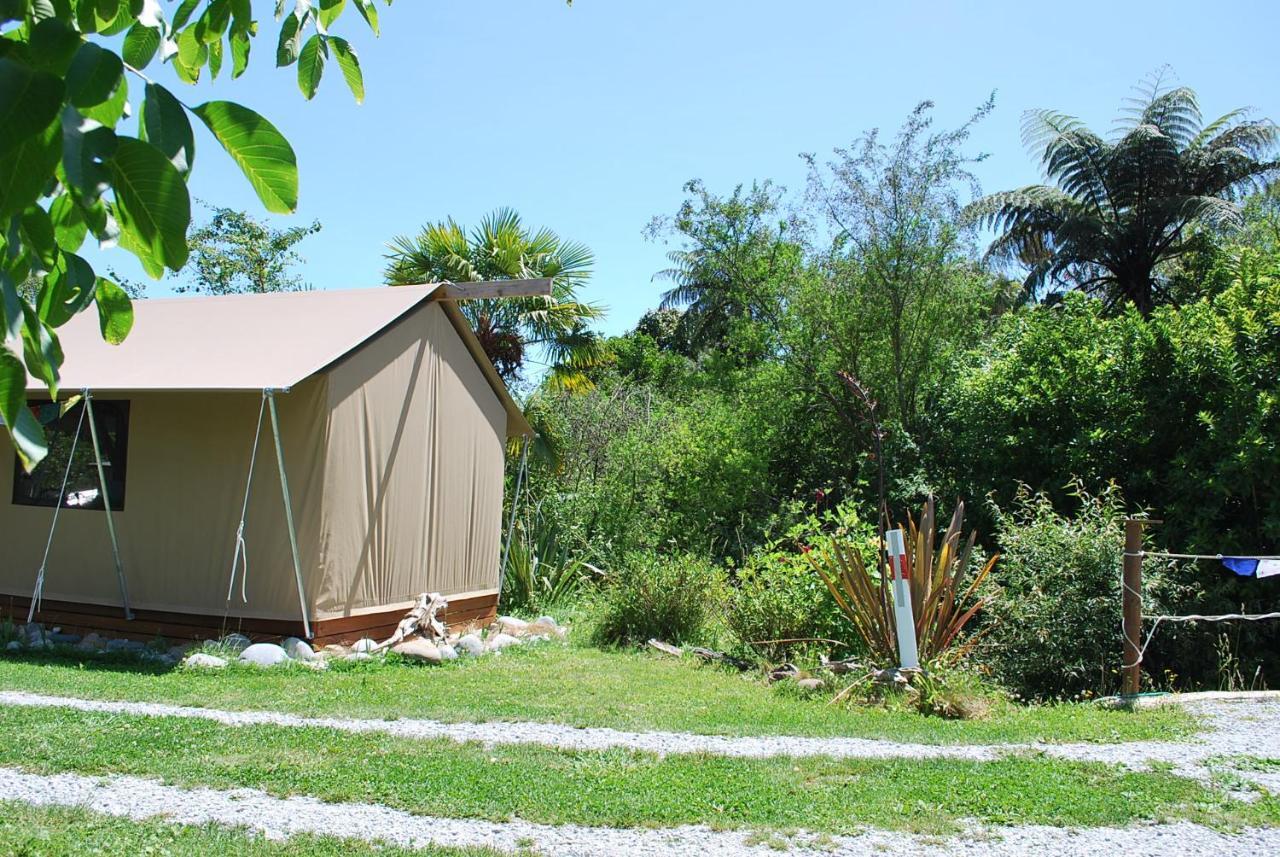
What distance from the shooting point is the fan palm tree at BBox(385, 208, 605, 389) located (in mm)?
13727

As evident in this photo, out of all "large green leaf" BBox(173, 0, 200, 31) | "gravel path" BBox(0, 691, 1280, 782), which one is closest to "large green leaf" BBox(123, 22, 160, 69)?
"large green leaf" BBox(173, 0, 200, 31)

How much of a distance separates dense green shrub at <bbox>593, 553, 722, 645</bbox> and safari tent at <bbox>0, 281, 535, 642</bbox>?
1895 millimetres

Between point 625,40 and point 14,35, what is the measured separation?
607 cm

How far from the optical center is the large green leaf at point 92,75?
1.14 m

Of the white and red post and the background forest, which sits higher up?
the background forest

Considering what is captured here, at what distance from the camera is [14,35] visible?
134 cm

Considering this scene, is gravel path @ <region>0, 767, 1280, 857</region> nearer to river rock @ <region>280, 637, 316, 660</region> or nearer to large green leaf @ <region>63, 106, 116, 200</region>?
large green leaf @ <region>63, 106, 116, 200</region>

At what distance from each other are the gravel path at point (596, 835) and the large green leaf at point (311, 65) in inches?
123

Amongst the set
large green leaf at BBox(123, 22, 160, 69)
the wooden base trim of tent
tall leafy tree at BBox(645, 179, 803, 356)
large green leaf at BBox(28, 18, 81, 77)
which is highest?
tall leafy tree at BBox(645, 179, 803, 356)

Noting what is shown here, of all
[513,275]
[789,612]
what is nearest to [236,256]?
[513,275]

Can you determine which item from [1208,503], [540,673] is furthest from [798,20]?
[540,673]

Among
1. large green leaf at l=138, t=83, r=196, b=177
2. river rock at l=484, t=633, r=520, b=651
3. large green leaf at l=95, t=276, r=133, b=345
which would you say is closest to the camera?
large green leaf at l=138, t=83, r=196, b=177

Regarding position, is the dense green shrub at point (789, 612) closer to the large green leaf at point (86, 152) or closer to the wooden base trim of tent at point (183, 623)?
the wooden base trim of tent at point (183, 623)

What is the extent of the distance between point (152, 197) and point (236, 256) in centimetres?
2256
